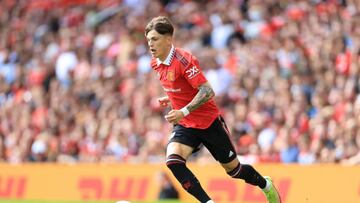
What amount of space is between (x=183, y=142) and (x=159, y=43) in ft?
3.85

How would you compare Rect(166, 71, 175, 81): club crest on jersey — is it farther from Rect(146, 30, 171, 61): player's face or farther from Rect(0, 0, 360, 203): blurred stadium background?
Rect(0, 0, 360, 203): blurred stadium background

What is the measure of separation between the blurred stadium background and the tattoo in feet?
19.9

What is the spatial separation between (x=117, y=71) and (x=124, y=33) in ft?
4.37

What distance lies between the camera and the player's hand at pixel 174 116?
1065 centimetres

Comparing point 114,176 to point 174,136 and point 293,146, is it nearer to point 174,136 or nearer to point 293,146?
point 293,146

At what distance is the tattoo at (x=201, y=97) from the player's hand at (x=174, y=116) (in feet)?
0.69

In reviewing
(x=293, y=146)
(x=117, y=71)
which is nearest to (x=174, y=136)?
(x=293, y=146)

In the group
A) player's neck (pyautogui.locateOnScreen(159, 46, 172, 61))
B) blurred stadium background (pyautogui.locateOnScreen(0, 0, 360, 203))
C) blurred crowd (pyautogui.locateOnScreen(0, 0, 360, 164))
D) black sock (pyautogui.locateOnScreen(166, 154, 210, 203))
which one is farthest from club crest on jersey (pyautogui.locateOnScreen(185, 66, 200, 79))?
blurred crowd (pyautogui.locateOnScreen(0, 0, 360, 164))

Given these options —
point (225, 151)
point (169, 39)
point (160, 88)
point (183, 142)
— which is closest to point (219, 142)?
point (225, 151)

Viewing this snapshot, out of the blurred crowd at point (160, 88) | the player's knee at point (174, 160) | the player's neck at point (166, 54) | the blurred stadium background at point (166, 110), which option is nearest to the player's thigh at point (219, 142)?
the player's knee at point (174, 160)

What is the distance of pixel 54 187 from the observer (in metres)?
20.3

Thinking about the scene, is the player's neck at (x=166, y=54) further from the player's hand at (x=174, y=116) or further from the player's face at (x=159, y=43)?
the player's hand at (x=174, y=116)

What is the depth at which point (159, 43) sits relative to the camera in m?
11.1

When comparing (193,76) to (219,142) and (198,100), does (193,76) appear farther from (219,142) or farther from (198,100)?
(219,142)
